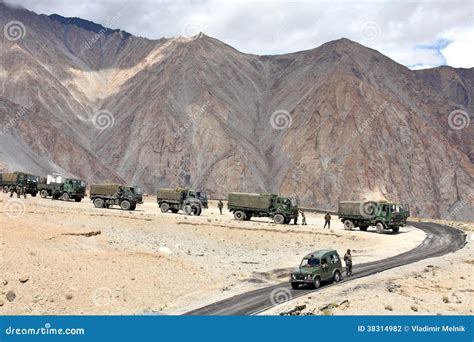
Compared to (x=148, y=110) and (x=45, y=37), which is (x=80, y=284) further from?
(x=45, y=37)

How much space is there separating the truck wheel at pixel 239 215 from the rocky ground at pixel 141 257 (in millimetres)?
4445

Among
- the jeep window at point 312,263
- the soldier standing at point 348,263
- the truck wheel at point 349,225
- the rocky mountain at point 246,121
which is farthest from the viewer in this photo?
the rocky mountain at point 246,121

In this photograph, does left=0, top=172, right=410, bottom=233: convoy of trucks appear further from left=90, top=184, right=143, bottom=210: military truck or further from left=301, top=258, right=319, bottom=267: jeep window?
left=301, top=258, right=319, bottom=267: jeep window

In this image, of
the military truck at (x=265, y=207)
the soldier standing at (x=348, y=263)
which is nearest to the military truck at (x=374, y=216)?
the military truck at (x=265, y=207)

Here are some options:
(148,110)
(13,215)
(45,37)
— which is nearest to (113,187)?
(13,215)

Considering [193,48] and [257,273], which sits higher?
[193,48]

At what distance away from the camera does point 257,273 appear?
102ft

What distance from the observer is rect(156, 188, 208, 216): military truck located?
5400 centimetres

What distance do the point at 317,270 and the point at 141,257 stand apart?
1044cm

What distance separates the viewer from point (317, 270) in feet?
86.0

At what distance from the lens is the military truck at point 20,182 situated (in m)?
59.7

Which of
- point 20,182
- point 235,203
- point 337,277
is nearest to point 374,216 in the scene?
point 235,203

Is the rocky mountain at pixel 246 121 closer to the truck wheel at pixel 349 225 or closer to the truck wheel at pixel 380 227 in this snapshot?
the truck wheel at pixel 349 225

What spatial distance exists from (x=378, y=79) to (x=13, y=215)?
3916 inches
